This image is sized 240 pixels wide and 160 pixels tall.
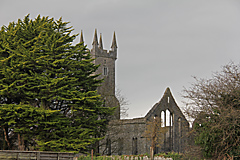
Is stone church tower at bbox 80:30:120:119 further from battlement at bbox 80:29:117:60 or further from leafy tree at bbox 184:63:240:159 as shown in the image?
leafy tree at bbox 184:63:240:159

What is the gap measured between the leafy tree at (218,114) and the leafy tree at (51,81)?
11.3 meters

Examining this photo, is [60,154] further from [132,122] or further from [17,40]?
[132,122]

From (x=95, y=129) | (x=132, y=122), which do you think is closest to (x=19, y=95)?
(x=95, y=129)

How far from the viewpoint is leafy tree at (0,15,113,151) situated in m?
24.7

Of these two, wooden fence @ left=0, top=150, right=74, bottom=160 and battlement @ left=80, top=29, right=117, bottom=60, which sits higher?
battlement @ left=80, top=29, right=117, bottom=60

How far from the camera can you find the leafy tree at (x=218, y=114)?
1360 centimetres

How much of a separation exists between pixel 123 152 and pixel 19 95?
1969cm

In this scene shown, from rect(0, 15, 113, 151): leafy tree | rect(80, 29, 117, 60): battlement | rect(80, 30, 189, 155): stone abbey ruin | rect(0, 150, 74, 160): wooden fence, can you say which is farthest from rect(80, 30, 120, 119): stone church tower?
rect(0, 150, 74, 160): wooden fence

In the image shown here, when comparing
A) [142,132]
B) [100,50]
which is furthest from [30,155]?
[100,50]

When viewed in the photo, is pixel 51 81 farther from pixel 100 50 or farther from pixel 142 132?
pixel 100 50

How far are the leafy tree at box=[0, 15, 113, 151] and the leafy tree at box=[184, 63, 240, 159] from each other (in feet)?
36.9

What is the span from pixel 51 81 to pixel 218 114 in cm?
1338

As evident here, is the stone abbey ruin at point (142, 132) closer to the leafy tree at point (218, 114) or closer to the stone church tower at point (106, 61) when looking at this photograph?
the stone church tower at point (106, 61)

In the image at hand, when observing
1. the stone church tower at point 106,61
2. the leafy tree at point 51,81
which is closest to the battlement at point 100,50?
the stone church tower at point 106,61
